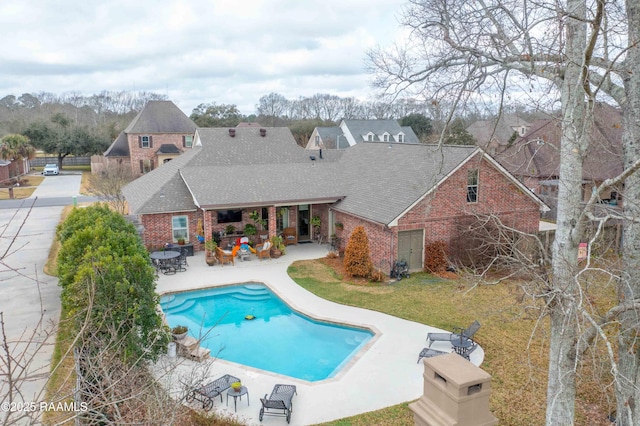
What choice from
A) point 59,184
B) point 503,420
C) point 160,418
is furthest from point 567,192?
point 59,184

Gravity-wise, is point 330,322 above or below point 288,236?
below

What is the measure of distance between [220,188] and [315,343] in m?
10.8

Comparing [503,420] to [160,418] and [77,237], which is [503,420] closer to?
[160,418]

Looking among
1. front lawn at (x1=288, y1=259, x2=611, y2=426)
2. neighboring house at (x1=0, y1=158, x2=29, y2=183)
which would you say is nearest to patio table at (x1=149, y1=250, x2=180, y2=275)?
front lawn at (x1=288, y1=259, x2=611, y2=426)

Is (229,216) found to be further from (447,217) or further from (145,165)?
(145,165)

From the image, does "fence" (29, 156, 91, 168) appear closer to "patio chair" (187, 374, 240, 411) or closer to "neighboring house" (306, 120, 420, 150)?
"neighboring house" (306, 120, 420, 150)

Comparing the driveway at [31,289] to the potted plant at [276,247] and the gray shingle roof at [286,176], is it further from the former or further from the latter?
the potted plant at [276,247]

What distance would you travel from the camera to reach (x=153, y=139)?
50250 millimetres

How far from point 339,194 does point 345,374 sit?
12317 millimetres

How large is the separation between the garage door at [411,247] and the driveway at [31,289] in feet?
40.2

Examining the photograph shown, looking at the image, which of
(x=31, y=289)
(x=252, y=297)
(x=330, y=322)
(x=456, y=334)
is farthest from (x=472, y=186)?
(x=31, y=289)

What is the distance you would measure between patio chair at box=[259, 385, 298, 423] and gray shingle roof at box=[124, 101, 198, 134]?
149ft

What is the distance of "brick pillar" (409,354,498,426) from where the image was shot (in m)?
5.68

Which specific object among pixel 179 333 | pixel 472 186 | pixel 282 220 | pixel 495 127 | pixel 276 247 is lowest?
pixel 179 333
